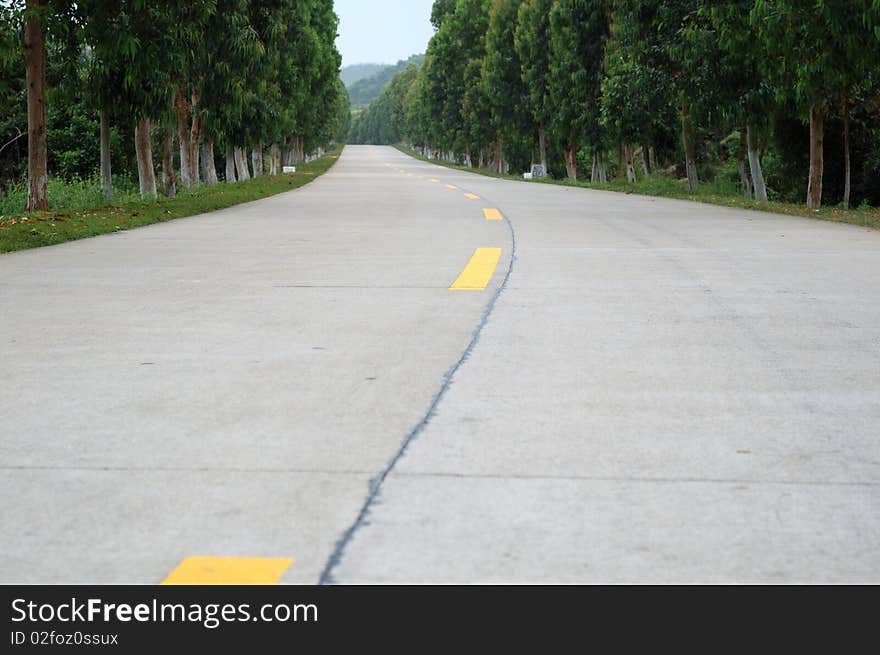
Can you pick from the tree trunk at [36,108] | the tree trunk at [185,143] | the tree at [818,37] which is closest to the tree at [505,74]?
the tree trunk at [185,143]

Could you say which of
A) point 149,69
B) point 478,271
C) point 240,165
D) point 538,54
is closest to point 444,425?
point 478,271

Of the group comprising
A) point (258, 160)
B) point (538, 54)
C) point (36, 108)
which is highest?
point (538, 54)

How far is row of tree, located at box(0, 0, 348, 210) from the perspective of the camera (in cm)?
1827

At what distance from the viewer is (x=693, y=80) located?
28.3m

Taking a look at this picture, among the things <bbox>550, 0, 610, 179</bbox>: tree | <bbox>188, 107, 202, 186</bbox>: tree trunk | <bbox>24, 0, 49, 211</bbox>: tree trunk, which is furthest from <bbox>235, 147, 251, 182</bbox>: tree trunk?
<bbox>24, 0, 49, 211</bbox>: tree trunk

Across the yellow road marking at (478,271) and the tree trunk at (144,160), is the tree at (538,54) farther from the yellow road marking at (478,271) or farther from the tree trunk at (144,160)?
the yellow road marking at (478,271)

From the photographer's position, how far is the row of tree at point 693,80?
1920 centimetres

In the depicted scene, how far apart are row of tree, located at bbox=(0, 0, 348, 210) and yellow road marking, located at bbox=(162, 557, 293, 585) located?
51.5ft

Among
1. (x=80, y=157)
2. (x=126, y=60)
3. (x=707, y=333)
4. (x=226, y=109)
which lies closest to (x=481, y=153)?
(x=80, y=157)

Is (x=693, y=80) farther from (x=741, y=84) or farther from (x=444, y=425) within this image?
(x=444, y=425)

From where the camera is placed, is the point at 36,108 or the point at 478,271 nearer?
the point at 478,271

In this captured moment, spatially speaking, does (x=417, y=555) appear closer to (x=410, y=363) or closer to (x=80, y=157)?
(x=410, y=363)

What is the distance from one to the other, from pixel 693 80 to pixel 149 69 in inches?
588

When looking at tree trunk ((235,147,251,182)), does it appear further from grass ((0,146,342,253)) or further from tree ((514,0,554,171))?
tree ((514,0,554,171))
